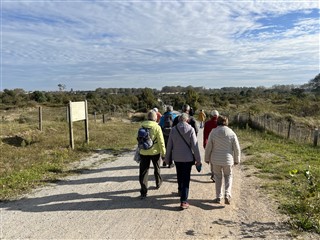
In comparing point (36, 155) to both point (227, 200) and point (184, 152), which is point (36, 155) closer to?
point (184, 152)

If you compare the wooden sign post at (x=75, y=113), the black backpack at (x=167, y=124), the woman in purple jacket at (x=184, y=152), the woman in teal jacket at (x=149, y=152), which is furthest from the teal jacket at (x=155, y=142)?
the wooden sign post at (x=75, y=113)

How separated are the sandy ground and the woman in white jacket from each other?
548 millimetres

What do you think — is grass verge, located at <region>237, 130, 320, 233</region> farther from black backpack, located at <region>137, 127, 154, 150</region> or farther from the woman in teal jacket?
black backpack, located at <region>137, 127, 154, 150</region>

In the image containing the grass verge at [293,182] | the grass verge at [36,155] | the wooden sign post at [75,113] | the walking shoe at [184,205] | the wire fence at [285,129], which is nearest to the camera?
the grass verge at [293,182]

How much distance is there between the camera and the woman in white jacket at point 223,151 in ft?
19.5

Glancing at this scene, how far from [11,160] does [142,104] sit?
43.4m

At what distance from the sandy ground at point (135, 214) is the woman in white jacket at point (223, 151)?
1.80 ft

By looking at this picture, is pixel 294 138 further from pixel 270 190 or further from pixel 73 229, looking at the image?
pixel 73 229

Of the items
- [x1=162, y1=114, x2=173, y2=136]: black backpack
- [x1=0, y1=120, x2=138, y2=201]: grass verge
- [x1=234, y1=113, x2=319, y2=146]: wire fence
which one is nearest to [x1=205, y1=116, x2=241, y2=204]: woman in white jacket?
[x1=162, y1=114, x2=173, y2=136]: black backpack

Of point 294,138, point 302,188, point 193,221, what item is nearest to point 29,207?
point 193,221

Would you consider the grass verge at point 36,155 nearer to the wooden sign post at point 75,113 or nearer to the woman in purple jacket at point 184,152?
the wooden sign post at point 75,113

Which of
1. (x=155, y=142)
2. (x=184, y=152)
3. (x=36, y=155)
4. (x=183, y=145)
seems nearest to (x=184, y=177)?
(x=184, y=152)

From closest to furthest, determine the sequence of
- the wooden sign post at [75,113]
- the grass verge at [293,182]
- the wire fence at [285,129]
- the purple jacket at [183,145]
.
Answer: the grass verge at [293,182], the purple jacket at [183,145], the wooden sign post at [75,113], the wire fence at [285,129]

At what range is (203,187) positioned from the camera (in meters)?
7.25
